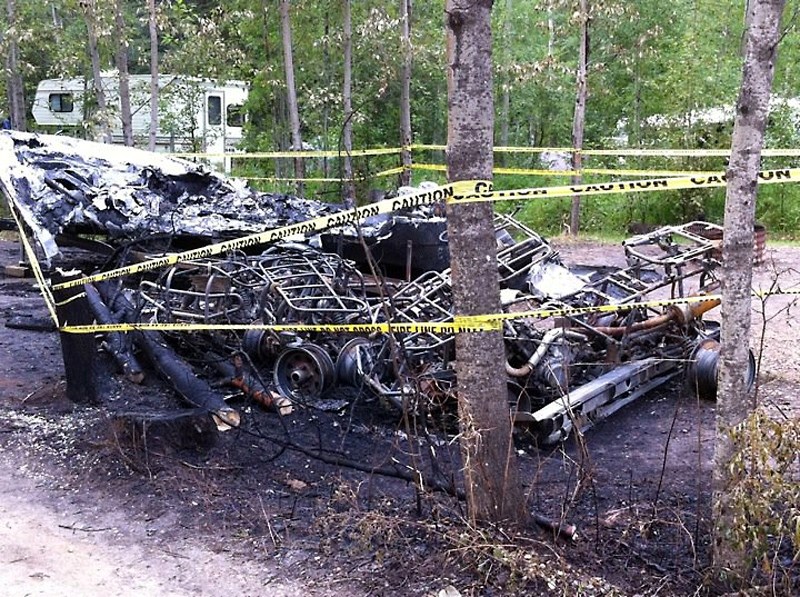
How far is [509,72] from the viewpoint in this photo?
727 inches

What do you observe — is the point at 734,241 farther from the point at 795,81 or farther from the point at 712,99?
the point at 795,81

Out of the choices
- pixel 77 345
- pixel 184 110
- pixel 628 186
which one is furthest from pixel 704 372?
pixel 184 110

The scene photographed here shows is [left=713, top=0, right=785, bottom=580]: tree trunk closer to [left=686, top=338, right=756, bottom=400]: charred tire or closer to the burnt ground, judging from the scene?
the burnt ground

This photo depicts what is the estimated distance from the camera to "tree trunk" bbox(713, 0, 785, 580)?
345cm

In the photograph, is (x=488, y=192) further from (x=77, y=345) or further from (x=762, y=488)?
(x=77, y=345)

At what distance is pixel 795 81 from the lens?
1892 centimetres

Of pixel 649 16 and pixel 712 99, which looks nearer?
pixel 712 99

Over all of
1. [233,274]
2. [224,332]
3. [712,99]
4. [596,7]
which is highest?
[596,7]

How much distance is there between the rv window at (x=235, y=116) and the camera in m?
22.8

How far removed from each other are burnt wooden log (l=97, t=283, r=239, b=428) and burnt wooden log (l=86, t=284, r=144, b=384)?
101 mm

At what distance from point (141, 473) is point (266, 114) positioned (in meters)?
18.0

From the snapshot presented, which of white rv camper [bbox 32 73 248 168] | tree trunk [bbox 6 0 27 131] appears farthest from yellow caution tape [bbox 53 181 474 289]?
white rv camper [bbox 32 73 248 168]

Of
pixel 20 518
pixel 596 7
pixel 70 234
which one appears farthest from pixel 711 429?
pixel 596 7

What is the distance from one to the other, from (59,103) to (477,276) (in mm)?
24296
